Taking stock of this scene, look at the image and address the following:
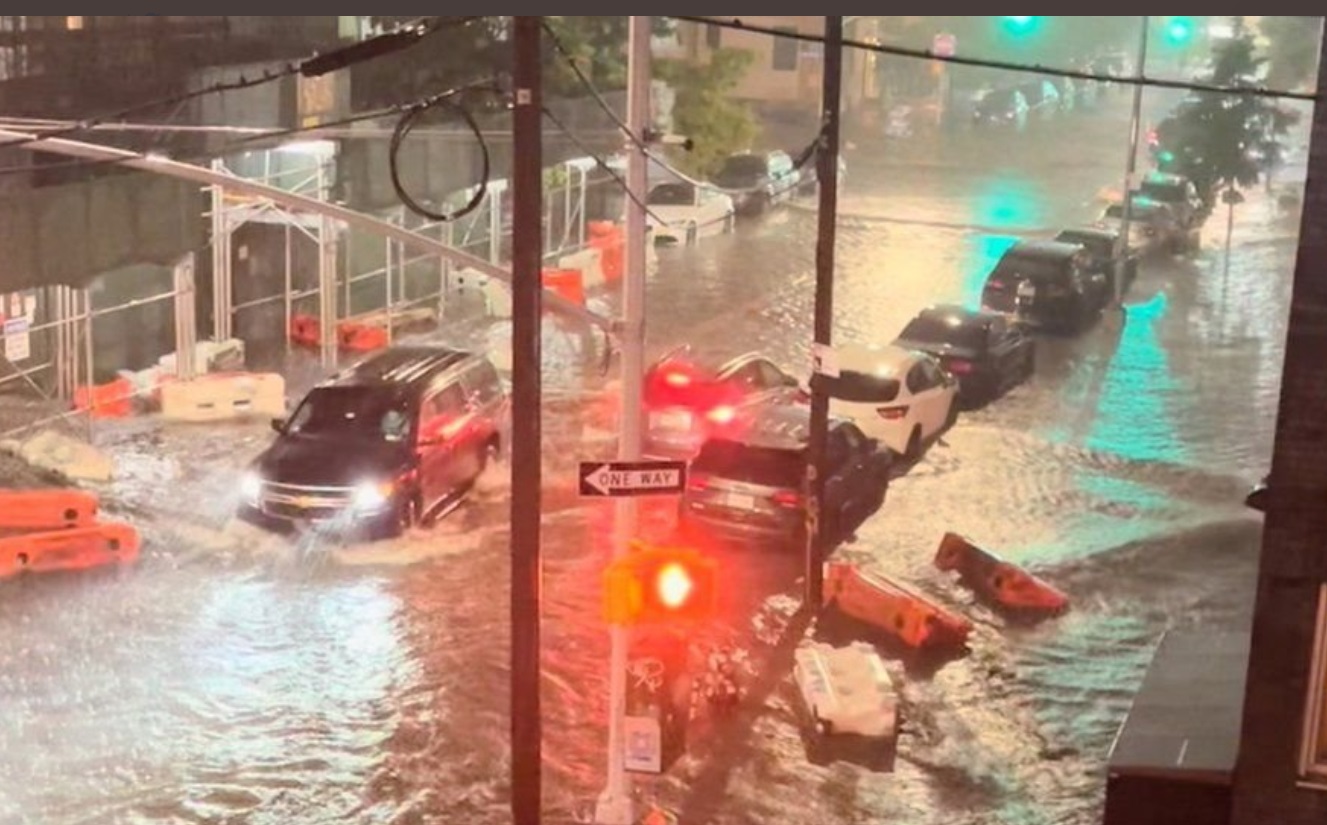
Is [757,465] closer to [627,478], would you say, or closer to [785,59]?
[627,478]

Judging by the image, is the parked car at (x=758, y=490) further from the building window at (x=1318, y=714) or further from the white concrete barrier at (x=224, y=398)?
the building window at (x=1318, y=714)

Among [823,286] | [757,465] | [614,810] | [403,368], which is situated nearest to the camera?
[614,810]

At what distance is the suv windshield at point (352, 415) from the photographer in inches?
754

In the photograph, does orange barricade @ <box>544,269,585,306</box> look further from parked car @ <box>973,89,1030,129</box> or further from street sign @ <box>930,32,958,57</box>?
parked car @ <box>973,89,1030,129</box>

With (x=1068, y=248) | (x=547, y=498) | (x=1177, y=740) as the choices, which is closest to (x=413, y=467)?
(x=547, y=498)

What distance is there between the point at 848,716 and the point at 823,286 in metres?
4.14

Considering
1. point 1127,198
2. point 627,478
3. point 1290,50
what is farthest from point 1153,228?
point 627,478

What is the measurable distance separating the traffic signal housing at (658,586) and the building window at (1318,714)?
364cm

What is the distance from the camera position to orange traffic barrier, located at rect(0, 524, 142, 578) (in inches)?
698

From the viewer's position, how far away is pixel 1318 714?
8711 millimetres

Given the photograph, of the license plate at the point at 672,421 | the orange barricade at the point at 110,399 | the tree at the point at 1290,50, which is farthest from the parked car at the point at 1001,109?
the orange barricade at the point at 110,399

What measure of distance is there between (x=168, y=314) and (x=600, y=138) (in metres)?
12.3

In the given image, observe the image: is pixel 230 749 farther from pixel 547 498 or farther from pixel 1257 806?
pixel 1257 806

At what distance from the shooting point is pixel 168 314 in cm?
2581
